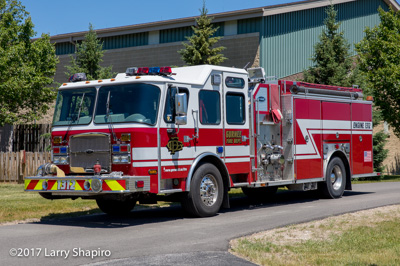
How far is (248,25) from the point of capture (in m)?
29.3

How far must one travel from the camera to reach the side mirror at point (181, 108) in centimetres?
1058

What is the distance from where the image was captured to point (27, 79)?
953 inches

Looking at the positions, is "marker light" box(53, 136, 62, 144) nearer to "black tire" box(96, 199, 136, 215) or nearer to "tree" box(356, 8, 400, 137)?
"black tire" box(96, 199, 136, 215)

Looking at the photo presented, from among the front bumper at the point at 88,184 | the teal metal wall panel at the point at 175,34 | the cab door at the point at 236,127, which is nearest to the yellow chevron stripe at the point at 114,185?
the front bumper at the point at 88,184

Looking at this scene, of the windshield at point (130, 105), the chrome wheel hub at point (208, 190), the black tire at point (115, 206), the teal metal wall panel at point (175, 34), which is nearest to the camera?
the windshield at point (130, 105)

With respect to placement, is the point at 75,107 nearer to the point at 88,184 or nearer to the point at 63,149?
the point at 63,149

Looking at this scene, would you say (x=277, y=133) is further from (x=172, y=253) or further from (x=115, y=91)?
(x=172, y=253)

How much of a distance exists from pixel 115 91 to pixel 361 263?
570cm

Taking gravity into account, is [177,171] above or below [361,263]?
above

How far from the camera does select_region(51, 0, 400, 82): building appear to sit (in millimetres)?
29031

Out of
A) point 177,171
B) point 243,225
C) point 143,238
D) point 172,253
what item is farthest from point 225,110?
point 172,253

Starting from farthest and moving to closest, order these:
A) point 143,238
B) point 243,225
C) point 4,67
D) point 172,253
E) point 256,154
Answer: point 4,67 → point 256,154 → point 243,225 → point 143,238 → point 172,253

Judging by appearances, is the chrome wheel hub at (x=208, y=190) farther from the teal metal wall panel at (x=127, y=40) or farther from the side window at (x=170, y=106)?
the teal metal wall panel at (x=127, y=40)

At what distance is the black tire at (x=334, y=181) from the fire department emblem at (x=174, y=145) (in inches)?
219
